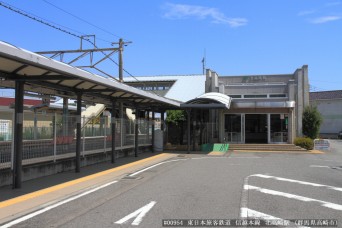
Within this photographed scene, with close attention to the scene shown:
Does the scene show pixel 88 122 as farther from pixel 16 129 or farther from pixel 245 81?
pixel 245 81

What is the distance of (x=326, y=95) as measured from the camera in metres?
65.9

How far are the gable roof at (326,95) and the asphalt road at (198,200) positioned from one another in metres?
54.9

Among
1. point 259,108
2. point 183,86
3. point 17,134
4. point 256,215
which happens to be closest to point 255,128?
point 259,108

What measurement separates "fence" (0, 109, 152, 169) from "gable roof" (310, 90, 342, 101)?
173 feet

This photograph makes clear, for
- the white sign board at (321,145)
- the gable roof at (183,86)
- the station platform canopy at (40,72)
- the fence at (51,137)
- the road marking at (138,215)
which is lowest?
the road marking at (138,215)

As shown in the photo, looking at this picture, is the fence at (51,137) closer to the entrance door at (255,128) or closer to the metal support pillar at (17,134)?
the metal support pillar at (17,134)

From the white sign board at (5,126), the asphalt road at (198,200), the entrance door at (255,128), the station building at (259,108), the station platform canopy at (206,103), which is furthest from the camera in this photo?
the entrance door at (255,128)

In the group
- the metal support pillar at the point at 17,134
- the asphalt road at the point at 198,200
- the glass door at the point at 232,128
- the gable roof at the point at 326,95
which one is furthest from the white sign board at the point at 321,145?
the gable roof at the point at 326,95

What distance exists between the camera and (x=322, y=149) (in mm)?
30625

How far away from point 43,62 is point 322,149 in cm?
2610

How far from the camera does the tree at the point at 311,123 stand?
33906mm

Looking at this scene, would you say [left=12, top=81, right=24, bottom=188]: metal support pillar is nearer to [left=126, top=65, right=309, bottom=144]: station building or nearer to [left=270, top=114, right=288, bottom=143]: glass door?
[left=126, top=65, right=309, bottom=144]: station building

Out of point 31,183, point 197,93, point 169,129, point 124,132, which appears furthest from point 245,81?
point 31,183

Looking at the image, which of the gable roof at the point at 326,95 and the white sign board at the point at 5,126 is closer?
the white sign board at the point at 5,126
